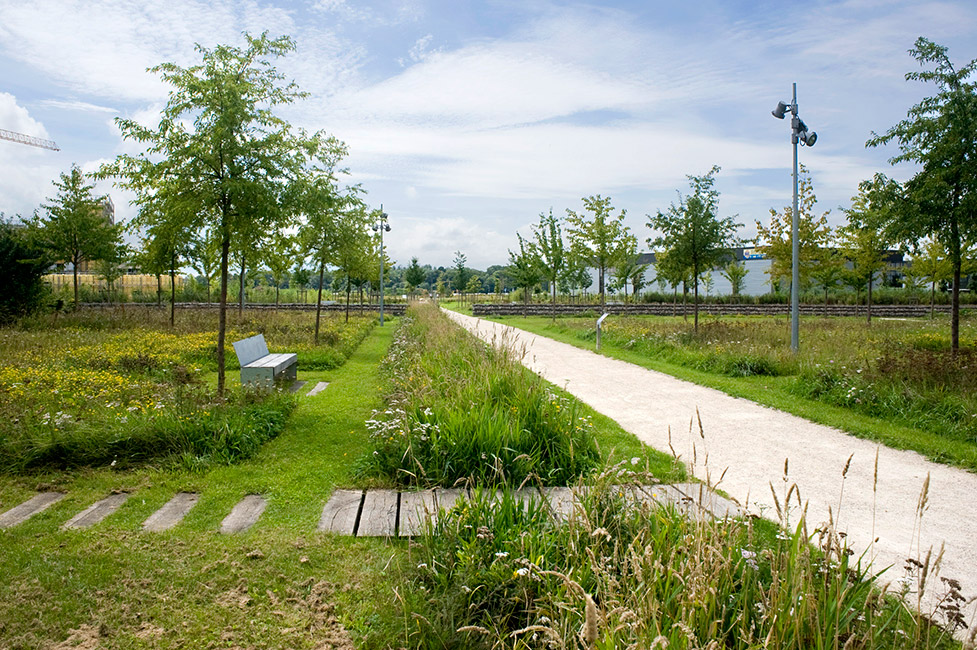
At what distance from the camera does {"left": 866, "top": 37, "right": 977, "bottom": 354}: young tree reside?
10.7 metres

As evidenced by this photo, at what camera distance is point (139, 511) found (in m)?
4.90

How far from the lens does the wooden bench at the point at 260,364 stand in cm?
941

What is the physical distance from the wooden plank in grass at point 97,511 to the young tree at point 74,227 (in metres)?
19.1

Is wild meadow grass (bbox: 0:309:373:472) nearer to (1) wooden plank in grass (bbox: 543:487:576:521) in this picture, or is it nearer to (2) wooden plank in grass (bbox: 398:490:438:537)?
(2) wooden plank in grass (bbox: 398:490:438:537)

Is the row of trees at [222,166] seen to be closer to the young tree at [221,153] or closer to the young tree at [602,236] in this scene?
the young tree at [221,153]

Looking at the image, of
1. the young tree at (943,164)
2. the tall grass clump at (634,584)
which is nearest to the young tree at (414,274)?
the young tree at (943,164)

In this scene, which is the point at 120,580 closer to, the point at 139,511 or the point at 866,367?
the point at 139,511

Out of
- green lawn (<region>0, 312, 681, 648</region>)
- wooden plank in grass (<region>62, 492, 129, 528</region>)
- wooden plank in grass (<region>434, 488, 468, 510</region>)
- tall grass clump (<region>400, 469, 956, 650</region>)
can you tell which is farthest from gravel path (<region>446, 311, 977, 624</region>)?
wooden plank in grass (<region>62, 492, 129, 528</region>)

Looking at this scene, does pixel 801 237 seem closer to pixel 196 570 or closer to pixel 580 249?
pixel 580 249

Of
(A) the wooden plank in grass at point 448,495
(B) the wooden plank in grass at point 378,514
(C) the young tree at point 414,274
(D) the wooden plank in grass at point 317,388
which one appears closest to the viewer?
(B) the wooden plank in grass at point 378,514

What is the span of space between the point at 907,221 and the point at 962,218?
2.58ft

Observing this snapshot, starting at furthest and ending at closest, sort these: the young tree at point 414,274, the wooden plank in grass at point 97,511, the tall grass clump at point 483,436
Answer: the young tree at point 414,274
the tall grass clump at point 483,436
the wooden plank in grass at point 97,511

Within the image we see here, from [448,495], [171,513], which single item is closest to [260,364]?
[171,513]

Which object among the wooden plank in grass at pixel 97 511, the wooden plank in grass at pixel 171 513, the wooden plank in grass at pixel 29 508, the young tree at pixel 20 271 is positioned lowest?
the wooden plank in grass at pixel 29 508
